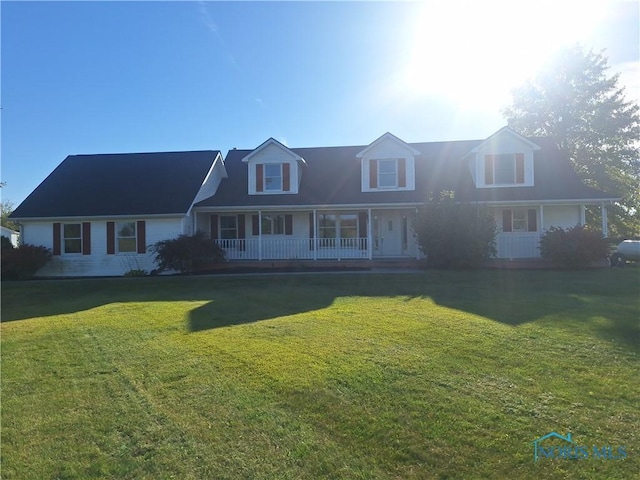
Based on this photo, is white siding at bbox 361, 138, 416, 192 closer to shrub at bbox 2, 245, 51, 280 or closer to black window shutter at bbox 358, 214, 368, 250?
black window shutter at bbox 358, 214, 368, 250

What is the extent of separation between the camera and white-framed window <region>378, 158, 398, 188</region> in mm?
20656

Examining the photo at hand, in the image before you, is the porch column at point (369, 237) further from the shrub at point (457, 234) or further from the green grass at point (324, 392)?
the green grass at point (324, 392)

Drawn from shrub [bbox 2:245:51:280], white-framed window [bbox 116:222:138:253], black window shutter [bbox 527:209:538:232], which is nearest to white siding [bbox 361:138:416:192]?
black window shutter [bbox 527:209:538:232]

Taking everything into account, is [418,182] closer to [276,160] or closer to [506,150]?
[506,150]

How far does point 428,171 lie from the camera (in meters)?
21.9

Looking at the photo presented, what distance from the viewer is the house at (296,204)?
19.3 metres

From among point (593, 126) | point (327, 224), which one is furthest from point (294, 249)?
point (593, 126)

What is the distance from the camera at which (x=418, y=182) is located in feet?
68.9

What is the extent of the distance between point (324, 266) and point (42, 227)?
13.0m

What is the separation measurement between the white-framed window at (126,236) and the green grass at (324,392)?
440 inches

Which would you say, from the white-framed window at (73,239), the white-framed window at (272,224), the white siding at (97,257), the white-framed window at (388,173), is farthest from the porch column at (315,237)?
the white-framed window at (73,239)

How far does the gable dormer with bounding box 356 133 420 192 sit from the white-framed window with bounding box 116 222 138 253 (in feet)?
35.1

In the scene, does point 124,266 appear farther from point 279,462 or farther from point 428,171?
point 279,462

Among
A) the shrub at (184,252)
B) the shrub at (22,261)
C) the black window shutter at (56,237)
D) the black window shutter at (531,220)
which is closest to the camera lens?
the shrub at (184,252)
